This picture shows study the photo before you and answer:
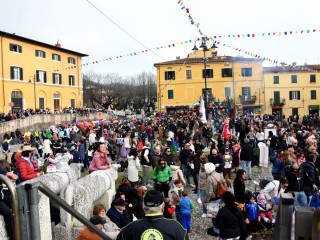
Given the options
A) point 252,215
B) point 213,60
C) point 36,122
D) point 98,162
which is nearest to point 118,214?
point 98,162

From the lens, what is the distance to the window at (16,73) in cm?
4147

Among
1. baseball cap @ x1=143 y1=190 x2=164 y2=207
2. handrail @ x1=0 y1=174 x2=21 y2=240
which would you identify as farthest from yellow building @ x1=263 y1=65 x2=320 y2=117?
handrail @ x1=0 y1=174 x2=21 y2=240

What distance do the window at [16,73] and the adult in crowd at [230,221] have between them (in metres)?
40.1

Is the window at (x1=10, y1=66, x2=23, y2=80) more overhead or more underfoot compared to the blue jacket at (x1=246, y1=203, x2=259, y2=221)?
more overhead

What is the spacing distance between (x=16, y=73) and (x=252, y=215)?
3976 cm

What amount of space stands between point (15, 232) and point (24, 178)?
4.93 meters

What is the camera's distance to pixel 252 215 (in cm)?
809

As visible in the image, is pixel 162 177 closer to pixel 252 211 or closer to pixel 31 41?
pixel 252 211

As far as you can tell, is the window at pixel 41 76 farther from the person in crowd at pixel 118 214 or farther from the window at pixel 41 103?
the person in crowd at pixel 118 214

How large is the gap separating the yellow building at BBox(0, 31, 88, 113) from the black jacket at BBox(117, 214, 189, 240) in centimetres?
3553

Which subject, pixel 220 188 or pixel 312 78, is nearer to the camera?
pixel 220 188

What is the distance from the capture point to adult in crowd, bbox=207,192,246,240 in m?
6.00

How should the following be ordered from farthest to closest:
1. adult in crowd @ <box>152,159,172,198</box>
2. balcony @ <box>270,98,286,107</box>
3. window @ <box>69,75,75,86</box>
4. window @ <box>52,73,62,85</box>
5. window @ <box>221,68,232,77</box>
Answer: balcony @ <box>270,98,286,107</box> → window @ <box>221,68,232,77</box> → window @ <box>69,75,75,86</box> → window @ <box>52,73,62,85</box> → adult in crowd @ <box>152,159,172,198</box>

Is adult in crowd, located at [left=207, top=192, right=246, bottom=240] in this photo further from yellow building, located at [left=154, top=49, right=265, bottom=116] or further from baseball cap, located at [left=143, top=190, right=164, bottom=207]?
yellow building, located at [left=154, top=49, right=265, bottom=116]
